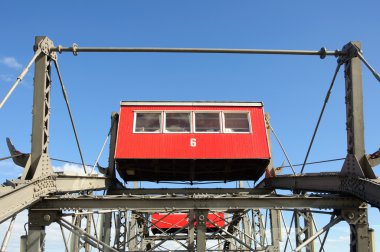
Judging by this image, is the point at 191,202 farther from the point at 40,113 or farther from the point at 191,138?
the point at 191,138

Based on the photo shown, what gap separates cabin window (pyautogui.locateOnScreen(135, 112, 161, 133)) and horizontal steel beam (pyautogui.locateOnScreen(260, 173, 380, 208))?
5631mm

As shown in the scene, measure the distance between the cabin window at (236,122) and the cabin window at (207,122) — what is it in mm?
380

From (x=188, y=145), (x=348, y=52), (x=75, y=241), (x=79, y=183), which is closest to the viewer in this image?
(x=348, y=52)

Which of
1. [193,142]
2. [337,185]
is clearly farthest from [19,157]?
[337,185]

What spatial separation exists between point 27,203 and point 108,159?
26.0 feet

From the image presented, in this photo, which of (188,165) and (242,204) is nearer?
(242,204)

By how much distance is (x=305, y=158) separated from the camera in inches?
626

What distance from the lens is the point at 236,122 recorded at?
19.3 metres

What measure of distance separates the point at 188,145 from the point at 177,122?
123 centimetres

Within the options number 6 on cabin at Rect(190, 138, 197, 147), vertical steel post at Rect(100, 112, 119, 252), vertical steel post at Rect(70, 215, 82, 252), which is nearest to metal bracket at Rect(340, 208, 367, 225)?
number 6 on cabin at Rect(190, 138, 197, 147)

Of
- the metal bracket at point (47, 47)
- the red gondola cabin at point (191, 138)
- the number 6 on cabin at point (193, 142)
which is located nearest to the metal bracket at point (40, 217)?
the metal bracket at point (47, 47)

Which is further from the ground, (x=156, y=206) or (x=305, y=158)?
(x=305, y=158)

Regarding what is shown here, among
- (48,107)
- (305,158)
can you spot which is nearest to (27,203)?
(48,107)

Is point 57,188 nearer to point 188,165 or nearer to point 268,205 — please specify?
point 268,205
